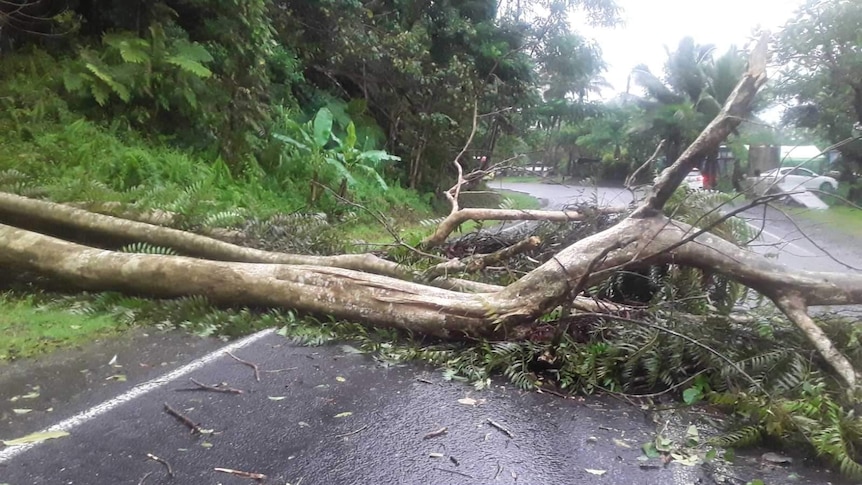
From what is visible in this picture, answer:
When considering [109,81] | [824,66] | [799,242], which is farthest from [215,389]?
[824,66]

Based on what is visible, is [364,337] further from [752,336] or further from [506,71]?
[506,71]

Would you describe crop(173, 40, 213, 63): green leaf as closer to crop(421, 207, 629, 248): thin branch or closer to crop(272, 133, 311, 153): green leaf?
crop(272, 133, 311, 153): green leaf

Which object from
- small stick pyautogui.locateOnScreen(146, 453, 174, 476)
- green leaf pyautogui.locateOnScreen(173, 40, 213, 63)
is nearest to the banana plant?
green leaf pyautogui.locateOnScreen(173, 40, 213, 63)

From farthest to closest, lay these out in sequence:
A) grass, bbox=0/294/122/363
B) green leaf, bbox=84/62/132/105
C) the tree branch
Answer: green leaf, bbox=84/62/132/105 → the tree branch → grass, bbox=0/294/122/363

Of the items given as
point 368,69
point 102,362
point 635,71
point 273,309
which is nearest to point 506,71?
point 368,69

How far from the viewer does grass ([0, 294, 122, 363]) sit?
13.5 feet

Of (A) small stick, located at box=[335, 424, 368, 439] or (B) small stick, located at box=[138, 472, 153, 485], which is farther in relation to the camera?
(A) small stick, located at box=[335, 424, 368, 439]

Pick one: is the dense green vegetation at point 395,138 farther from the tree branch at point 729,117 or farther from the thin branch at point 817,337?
the tree branch at point 729,117

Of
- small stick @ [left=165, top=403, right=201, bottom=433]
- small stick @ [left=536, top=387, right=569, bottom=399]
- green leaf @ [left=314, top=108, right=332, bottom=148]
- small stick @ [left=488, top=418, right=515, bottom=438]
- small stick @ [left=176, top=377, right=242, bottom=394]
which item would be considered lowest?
small stick @ [left=176, top=377, right=242, bottom=394]

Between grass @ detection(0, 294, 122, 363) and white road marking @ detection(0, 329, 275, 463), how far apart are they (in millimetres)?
921

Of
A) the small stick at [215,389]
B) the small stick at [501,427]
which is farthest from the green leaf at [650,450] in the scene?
the small stick at [215,389]

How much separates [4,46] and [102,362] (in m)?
7.37

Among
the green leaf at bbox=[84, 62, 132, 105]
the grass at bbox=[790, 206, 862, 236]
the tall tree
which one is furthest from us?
the tall tree

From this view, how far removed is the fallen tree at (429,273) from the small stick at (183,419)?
1.66 m
